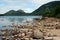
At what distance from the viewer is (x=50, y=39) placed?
50.8 ft

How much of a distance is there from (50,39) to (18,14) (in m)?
132

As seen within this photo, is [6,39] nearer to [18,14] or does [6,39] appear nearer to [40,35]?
[40,35]

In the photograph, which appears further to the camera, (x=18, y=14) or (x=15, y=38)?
(x=18, y=14)

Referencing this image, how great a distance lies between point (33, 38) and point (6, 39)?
1.88 meters

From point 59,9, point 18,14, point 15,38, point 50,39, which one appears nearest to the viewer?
point 50,39

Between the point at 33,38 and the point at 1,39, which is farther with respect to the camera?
the point at 1,39

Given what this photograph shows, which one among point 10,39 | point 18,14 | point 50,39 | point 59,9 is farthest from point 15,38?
point 18,14

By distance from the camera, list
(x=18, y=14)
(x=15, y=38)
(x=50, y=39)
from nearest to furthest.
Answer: (x=50, y=39) < (x=15, y=38) < (x=18, y=14)

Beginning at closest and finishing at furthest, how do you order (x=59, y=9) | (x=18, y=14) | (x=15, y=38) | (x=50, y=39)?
1. (x=50, y=39)
2. (x=15, y=38)
3. (x=59, y=9)
4. (x=18, y=14)

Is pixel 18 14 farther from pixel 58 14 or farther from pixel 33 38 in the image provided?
pixel 33 38

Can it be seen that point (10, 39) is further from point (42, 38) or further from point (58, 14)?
point (58, 14)

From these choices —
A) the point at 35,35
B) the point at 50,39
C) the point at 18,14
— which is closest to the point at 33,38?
the point at 35,35

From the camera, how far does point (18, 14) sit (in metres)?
148

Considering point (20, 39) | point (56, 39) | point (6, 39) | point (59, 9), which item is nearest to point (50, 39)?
point (56, 39)
